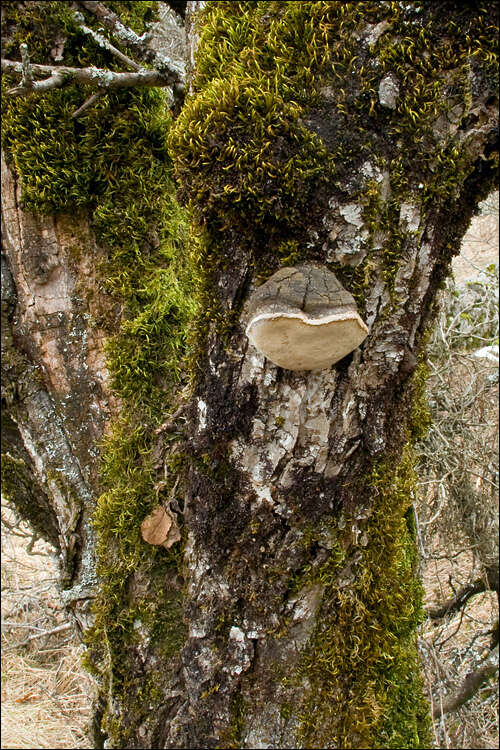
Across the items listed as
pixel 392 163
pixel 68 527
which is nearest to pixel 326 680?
pixel 68 527

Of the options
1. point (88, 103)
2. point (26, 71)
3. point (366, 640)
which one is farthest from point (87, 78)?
point (366, 640)

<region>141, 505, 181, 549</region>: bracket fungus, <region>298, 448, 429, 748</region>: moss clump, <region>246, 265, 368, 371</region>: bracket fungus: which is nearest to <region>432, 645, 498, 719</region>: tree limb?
<region>298, 448, 429, 748</region>: moss clump

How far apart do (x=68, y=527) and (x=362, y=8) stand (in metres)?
1.60

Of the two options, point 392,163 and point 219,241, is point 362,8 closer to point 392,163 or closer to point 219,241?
point 392,163

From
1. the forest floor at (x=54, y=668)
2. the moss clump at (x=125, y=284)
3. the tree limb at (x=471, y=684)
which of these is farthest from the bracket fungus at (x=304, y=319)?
the tree limb at (x=471, y=684)

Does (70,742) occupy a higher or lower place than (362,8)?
lower

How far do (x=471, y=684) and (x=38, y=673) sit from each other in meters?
3.40

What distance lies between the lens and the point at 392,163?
3.75 ft

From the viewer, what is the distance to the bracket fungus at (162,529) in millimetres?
1544

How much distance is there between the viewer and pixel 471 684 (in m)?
3.48

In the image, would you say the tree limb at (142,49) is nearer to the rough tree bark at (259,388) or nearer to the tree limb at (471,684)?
the rough tree bark at (259,388)

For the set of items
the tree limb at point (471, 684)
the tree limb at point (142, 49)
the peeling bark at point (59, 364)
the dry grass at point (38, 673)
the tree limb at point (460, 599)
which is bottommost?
the dry grass at point (38, 673)

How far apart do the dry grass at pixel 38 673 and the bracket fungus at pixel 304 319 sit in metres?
3.17

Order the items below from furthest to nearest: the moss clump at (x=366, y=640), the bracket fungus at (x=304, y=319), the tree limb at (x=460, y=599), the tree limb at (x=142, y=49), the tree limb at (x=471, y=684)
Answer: the tree limb at (x=460, y=599) < the tree limb at (x=471, y=684) < the tree limb at (x=142, y=49) < the moss clump at (x=366, y=640) < the bracket fungus at (x=304, y=319)
